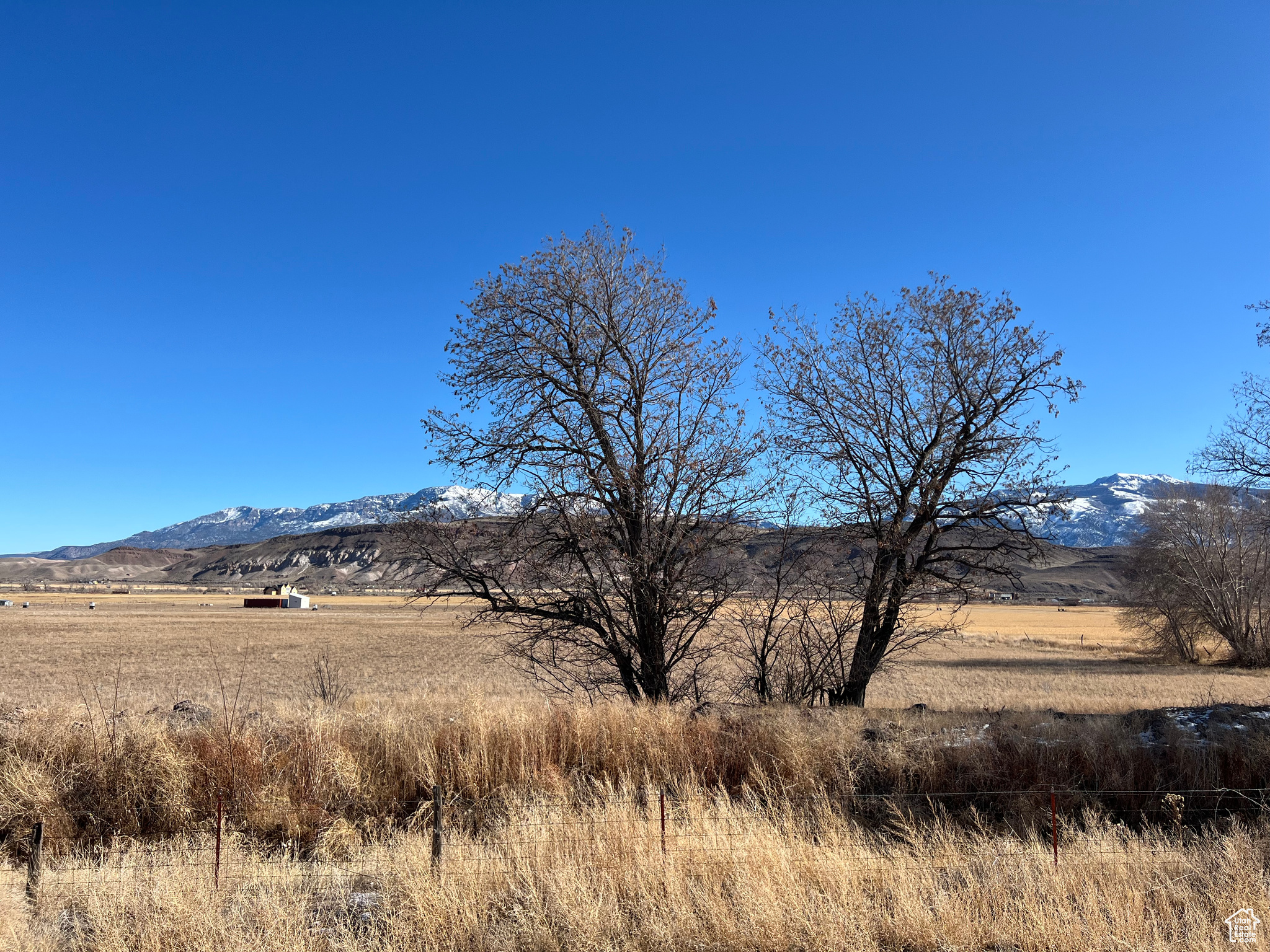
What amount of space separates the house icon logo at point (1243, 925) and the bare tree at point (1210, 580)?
154ft

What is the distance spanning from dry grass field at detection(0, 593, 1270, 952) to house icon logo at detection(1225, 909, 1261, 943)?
0.11 meters

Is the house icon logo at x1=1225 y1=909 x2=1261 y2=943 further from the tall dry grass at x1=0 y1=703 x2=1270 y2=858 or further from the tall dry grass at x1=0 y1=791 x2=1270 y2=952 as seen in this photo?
the tall dry grass at x1=0 y1=703 x2=1270 y2=858

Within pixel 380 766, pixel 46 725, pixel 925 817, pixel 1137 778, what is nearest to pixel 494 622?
pixel 380 766

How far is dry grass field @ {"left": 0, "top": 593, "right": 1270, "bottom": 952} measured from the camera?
21.1 ft

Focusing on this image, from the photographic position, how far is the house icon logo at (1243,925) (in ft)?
Result: 19.9

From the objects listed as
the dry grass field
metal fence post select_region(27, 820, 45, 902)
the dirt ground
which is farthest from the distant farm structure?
metal fence post select_region(27, 820, 45, 902)

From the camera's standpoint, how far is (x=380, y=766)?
10.5m

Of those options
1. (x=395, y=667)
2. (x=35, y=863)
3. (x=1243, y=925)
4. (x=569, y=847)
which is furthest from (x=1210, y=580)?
(x=35, y=863)

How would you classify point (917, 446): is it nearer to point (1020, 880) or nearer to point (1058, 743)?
point (1058, 743)

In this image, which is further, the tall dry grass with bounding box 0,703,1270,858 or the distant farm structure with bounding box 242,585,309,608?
the distant farm structure with bounding box 242,585,309,608

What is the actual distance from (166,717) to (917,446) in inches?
580

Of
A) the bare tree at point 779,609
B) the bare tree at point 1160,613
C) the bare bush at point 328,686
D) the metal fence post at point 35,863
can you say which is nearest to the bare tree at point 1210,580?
the bare tree at point 1160,613

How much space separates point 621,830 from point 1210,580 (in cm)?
5257

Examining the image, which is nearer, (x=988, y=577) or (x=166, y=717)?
(x=166, y=717)
